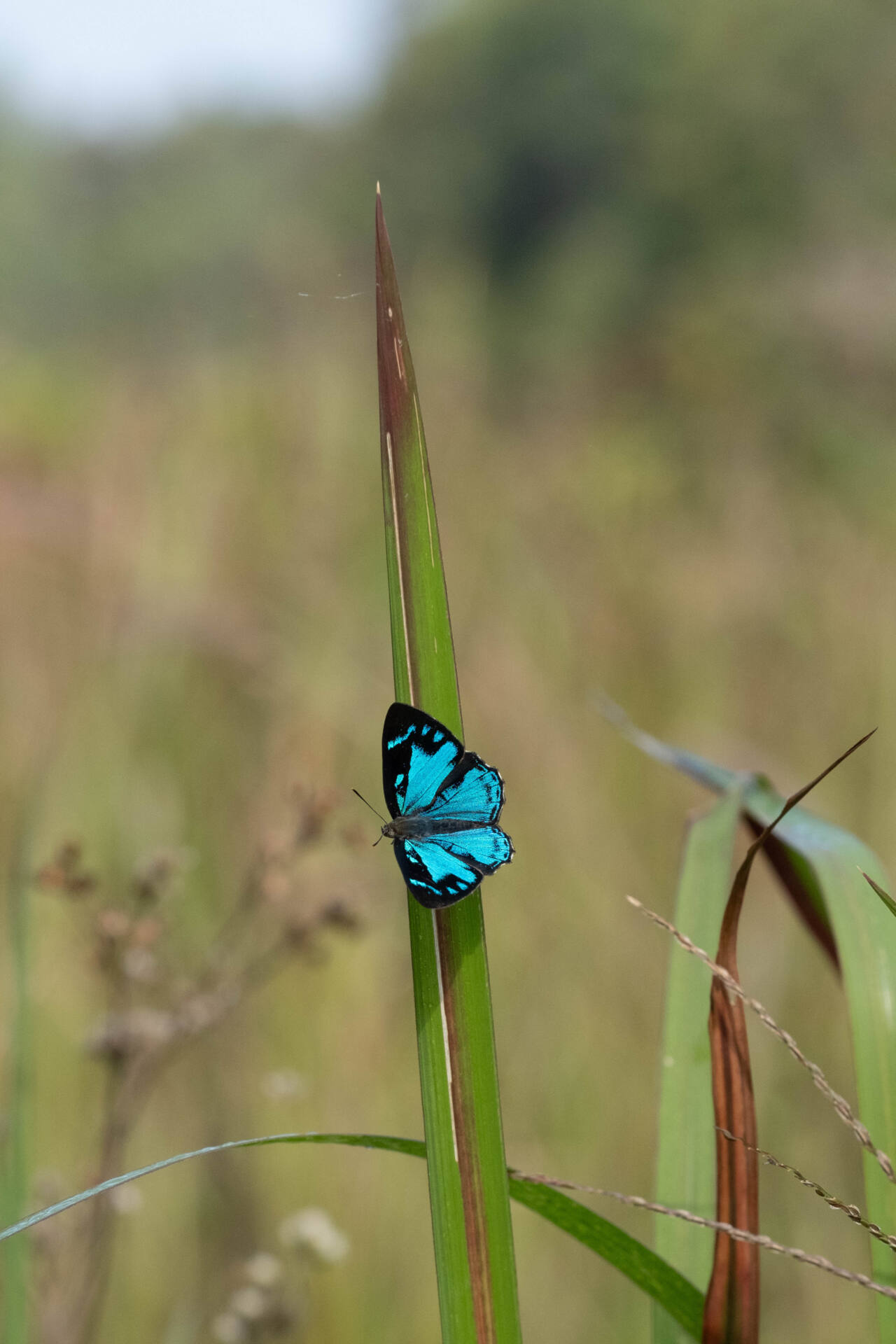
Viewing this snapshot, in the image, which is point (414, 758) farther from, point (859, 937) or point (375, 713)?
point (375, 713)

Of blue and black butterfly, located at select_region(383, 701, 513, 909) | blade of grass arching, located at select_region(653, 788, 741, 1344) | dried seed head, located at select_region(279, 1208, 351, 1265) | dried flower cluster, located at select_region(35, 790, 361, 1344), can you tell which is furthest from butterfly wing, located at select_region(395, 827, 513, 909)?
dried seed head, located at select_region(279, 1208, 351, 1265)

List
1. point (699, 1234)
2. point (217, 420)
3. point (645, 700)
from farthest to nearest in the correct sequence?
1. point (217, 420)
2. point (645, 700)
3. point (699, 1234)

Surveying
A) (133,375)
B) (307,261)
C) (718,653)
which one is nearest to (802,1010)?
(718,653)

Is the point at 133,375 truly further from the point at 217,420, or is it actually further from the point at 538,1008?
the point at 538,1008

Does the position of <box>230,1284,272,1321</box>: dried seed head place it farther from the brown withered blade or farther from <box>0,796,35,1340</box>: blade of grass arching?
the brown withered blade

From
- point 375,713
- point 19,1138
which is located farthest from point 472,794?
point 375,713

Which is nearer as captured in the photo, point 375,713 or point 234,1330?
point 234,1330
